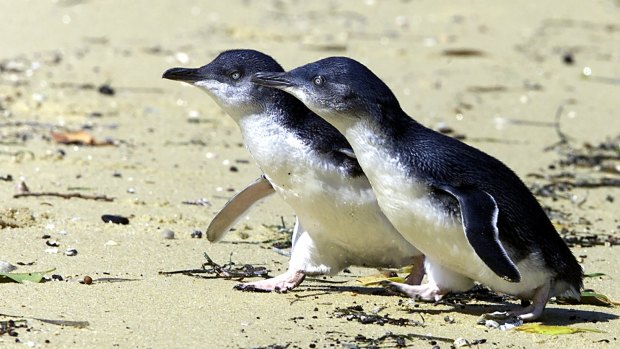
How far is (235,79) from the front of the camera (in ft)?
19.9

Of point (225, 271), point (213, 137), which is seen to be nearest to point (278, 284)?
point (225, 271)

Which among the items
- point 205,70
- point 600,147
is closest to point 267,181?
point 205,70

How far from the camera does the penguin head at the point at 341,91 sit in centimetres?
543

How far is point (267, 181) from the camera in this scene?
6.29 metres

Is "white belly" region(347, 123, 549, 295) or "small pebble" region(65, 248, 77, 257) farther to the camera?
"small pebble" region(65, 248, 77, 257)

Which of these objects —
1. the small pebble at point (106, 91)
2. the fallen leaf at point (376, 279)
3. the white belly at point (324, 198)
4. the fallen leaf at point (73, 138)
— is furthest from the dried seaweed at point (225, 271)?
the small pebble at point (106, 91)

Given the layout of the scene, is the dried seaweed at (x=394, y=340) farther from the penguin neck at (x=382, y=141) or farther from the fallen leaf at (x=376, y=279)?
the fallen leaf at (x=376, y=279)

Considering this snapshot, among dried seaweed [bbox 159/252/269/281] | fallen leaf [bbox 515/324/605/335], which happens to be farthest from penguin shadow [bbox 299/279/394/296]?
fallen leaf [bbox 515/324/605/335]

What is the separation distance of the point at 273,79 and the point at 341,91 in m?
0.38

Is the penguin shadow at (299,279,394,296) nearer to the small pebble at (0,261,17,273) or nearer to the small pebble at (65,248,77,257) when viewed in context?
the small pebble at (65,248,77,257)

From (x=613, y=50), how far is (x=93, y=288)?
981cm

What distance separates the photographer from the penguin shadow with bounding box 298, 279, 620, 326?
5516mm

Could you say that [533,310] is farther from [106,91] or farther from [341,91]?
[106,91]

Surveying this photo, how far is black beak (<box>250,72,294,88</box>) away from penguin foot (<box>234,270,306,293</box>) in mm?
870
